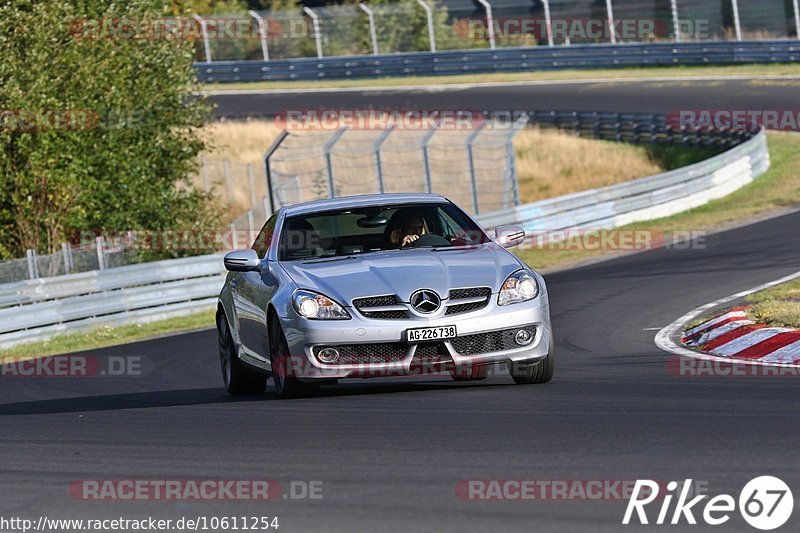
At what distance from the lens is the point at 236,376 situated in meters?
11.4

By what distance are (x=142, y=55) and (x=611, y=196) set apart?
9.57 m

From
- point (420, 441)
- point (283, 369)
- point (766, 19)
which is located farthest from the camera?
point (766, 19)

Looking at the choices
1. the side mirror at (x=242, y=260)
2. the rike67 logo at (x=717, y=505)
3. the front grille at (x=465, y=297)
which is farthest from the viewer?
the side mirror at (x=242, y=260)

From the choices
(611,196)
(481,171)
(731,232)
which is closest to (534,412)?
(731,232)

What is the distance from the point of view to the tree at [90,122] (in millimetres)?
25734

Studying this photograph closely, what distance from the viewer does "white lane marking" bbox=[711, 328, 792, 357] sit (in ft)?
38.7

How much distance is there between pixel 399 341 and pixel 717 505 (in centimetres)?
385

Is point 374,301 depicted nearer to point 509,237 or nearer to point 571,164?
point 509,237

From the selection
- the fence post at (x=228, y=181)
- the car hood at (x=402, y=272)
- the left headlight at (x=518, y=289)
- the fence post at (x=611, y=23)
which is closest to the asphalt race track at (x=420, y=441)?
the left headlight at (x=518, y=289)

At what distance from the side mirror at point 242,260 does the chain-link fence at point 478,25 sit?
36.8 m

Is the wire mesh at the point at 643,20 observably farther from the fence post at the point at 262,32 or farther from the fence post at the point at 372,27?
the fence post at the point at 262,32

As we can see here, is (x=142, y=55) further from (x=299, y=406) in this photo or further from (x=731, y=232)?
(x=299, y=406)

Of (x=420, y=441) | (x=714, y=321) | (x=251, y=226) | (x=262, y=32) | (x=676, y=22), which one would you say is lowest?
(x=251, y=226)

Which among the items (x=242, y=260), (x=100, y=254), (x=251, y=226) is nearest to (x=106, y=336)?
(x=100, y=254)
